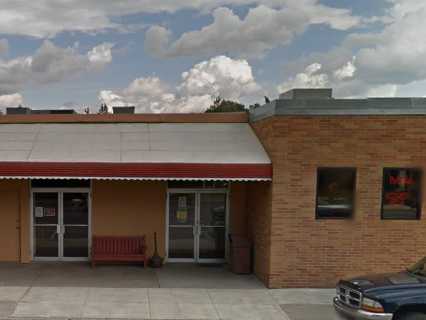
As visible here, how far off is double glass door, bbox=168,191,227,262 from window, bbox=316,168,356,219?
328cm

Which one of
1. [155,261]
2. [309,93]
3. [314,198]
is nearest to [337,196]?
[314,198]

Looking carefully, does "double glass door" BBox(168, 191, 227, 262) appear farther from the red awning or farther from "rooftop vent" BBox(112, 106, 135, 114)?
"rooftop vent" BBox(112, 106, 135, 114)

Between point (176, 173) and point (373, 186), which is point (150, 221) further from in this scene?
point (373, 186)

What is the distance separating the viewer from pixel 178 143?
36.2ft

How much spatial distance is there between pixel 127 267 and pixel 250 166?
4.53m

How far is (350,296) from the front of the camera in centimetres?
666

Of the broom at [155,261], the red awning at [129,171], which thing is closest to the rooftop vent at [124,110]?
the red awning at [129,171]

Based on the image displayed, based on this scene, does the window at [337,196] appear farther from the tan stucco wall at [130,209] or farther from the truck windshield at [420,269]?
the tan stucco wall at [130,209]

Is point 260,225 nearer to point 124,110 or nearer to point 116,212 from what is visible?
point 116,212

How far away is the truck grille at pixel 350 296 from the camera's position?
6.44 meters

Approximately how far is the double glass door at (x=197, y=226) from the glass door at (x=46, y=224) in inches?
125

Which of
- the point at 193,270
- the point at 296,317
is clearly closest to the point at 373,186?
the point at 296,317

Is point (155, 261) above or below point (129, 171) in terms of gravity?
below

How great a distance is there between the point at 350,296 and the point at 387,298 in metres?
0.68
